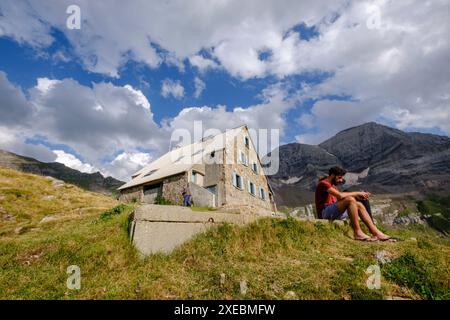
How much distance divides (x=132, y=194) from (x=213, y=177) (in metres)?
8.82

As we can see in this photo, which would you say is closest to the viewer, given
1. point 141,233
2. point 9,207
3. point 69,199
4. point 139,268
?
point 139,268

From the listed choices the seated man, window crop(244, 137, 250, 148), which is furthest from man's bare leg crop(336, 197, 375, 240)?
window crop(244, 137, 250, 148)

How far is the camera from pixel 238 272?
483cm

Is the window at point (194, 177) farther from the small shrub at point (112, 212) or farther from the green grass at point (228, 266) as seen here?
the green grass at point (228, 266)

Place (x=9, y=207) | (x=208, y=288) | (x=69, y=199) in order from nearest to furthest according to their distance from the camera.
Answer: (x=208, y=288) < (x=9, y=207) < (x=69, y=199)

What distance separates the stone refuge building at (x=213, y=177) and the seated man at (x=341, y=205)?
1209 centimetres

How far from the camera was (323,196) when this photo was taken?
7.37 meters

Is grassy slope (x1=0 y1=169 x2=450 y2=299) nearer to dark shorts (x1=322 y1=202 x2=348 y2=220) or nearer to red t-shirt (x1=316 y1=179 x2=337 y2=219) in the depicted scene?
dark shorts (x1=322 y1=202 x2=348 y2=220)

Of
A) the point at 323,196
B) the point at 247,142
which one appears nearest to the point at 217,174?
the point at 247,142

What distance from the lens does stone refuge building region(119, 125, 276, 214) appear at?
21531 millimetres

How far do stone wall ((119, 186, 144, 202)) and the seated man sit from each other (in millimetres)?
20230
